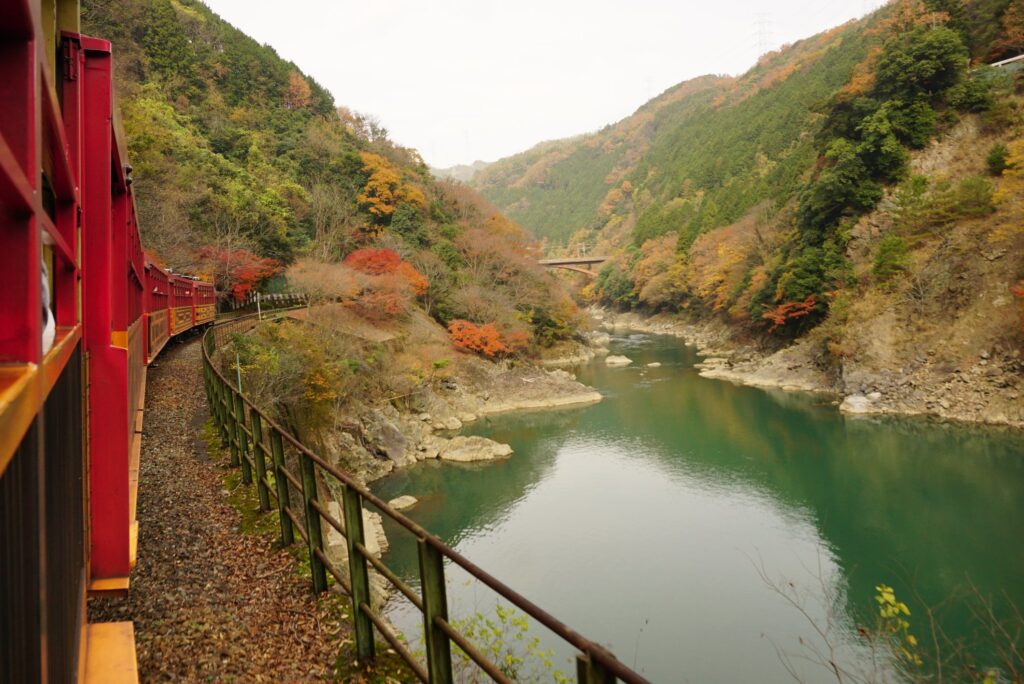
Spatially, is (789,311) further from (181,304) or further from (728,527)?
(181,304)

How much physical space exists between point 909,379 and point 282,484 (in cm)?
2435

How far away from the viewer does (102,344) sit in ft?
8.67

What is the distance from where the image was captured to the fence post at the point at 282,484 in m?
4.55

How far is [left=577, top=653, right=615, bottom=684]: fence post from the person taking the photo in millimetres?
1641

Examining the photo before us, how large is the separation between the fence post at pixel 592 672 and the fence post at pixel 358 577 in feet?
6.38

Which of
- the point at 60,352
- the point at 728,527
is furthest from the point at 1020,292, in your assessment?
the point at 60,352

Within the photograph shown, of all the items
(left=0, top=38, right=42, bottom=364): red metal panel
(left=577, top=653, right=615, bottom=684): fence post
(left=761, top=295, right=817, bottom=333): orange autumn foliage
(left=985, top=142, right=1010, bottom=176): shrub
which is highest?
(left=985, top=142, right=1010, bottom=176): shrub

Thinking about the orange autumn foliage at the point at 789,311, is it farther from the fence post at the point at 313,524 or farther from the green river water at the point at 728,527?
the fence post at the point at 313,524

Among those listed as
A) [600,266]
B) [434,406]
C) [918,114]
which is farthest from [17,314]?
[600,266]

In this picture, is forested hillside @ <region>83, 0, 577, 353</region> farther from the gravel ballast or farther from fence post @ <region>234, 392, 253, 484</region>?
the gravel ballast

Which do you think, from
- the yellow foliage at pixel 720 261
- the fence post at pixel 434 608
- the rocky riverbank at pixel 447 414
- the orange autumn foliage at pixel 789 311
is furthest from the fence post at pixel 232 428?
the yellow foliage at pixel 720 261

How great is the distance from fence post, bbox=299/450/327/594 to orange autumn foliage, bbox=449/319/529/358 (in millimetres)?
23246

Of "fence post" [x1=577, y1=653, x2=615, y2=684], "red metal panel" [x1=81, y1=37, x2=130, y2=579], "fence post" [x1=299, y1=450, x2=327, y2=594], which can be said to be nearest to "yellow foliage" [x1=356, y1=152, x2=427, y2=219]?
"fence post" [x1=299, y1=450, x2=327, y2=594]

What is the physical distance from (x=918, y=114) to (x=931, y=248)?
6993 millimetres
